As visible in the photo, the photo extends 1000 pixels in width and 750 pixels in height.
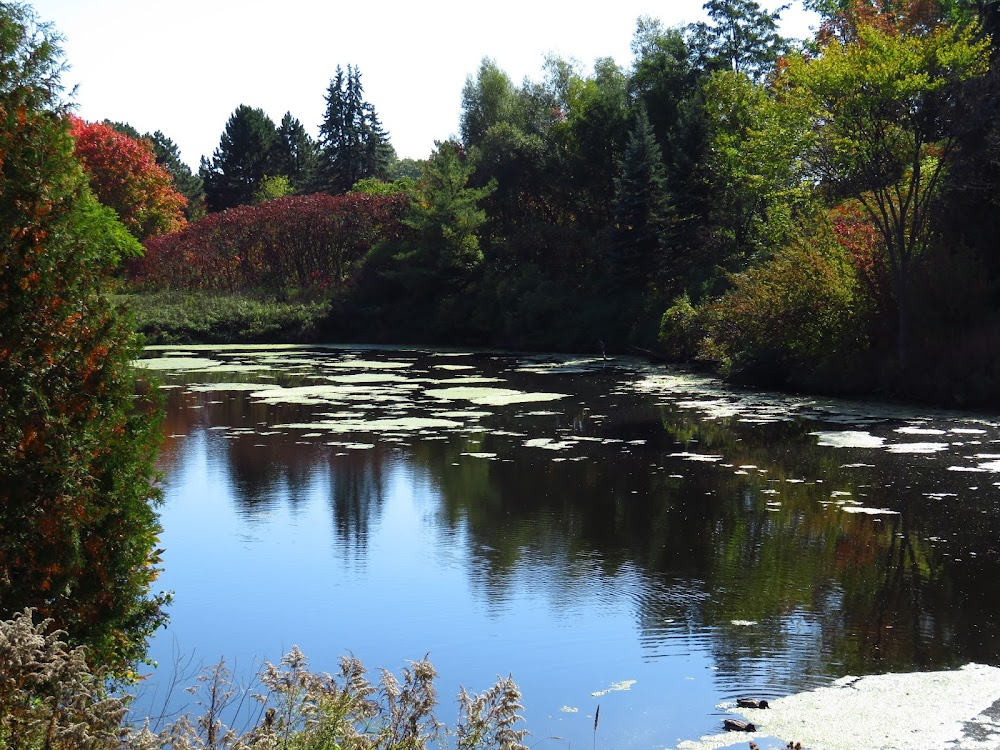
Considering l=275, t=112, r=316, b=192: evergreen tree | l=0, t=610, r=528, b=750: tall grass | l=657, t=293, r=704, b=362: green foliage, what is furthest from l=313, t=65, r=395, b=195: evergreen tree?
l=0, t=610, r=528, b=750: tall grass

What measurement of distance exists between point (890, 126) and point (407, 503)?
12514 millimetres

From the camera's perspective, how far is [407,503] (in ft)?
36.6

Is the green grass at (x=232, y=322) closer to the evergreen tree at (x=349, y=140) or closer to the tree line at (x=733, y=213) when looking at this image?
the tree line at (x=733, y=213)

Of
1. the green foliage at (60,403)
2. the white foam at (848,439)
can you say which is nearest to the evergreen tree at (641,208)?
the white foam at (848,439)

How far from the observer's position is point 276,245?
4231 centimetres

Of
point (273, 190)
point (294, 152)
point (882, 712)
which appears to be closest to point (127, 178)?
point (273, 190)

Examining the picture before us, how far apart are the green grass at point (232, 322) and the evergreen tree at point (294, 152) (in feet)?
94.3

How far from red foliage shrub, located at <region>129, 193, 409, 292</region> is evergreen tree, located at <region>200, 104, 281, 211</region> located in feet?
78.7

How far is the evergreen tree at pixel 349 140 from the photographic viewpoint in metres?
67.4

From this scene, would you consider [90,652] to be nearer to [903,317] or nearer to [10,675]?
[10,675]

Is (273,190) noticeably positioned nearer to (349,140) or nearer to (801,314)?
(349,140)

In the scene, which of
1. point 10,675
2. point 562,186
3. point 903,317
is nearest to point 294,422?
point 903,317

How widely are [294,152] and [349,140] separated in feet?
17.1

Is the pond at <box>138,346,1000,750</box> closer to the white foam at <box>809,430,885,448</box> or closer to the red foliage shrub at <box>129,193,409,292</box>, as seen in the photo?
the white foam at <box>809,430,885,448</box>
